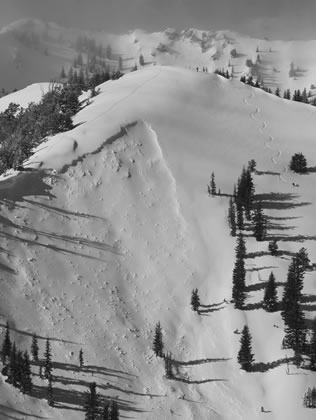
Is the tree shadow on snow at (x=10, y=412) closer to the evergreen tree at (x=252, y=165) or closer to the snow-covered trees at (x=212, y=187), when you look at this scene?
the snow-covered trees at (x=212, y=187)

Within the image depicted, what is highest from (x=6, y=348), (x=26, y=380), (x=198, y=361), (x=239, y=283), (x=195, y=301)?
(x=239, y=283)

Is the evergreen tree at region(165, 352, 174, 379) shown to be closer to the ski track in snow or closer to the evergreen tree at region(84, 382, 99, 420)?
the evergreen tree at region(84, 382, 99, 420)

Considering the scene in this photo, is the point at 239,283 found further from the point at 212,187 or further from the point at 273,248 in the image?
the point at 212,187

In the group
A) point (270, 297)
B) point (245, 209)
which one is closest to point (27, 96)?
point (245, 209)

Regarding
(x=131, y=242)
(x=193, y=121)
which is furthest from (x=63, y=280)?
(x=193, y=121)

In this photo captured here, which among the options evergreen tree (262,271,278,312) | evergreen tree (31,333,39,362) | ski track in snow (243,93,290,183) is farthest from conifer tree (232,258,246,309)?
ski track in snow (243,93,290,183)

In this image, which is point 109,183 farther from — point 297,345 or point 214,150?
point 297,345
